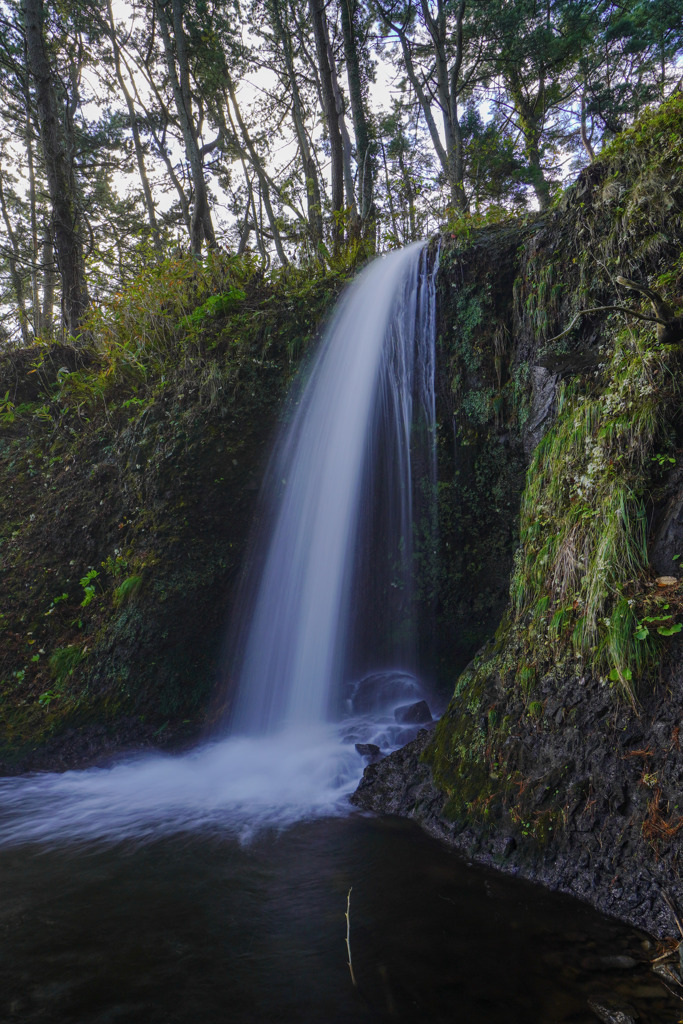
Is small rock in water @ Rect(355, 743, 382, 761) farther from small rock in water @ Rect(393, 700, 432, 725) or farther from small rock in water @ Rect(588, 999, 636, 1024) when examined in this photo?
small rock in water @ Rect(588, 999, 636, 1024)

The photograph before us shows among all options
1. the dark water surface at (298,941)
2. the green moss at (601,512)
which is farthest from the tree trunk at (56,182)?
the dark water surface at (298,941)

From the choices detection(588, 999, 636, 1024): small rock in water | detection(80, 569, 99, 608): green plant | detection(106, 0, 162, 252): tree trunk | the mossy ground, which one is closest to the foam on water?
the mossy ground

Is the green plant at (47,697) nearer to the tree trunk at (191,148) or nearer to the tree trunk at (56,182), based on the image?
the tree trunk at (56,182)

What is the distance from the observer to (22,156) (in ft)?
54.1

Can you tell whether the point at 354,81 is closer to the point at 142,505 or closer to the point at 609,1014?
the point at 142,505

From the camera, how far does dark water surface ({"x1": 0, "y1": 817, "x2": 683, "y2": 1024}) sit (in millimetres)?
2031

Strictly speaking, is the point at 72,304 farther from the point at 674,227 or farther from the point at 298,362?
the point at 674,227

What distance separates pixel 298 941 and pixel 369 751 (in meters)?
2.07

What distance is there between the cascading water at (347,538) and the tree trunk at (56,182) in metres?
4.65

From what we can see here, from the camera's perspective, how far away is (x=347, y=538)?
5.79 m

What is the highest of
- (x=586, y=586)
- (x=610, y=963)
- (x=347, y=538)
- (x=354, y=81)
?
(x=354, y=81)

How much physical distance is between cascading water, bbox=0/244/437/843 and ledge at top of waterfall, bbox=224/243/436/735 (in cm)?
1

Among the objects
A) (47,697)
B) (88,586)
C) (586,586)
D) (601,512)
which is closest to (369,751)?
(586,586)

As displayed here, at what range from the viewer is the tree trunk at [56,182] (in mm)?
8320
